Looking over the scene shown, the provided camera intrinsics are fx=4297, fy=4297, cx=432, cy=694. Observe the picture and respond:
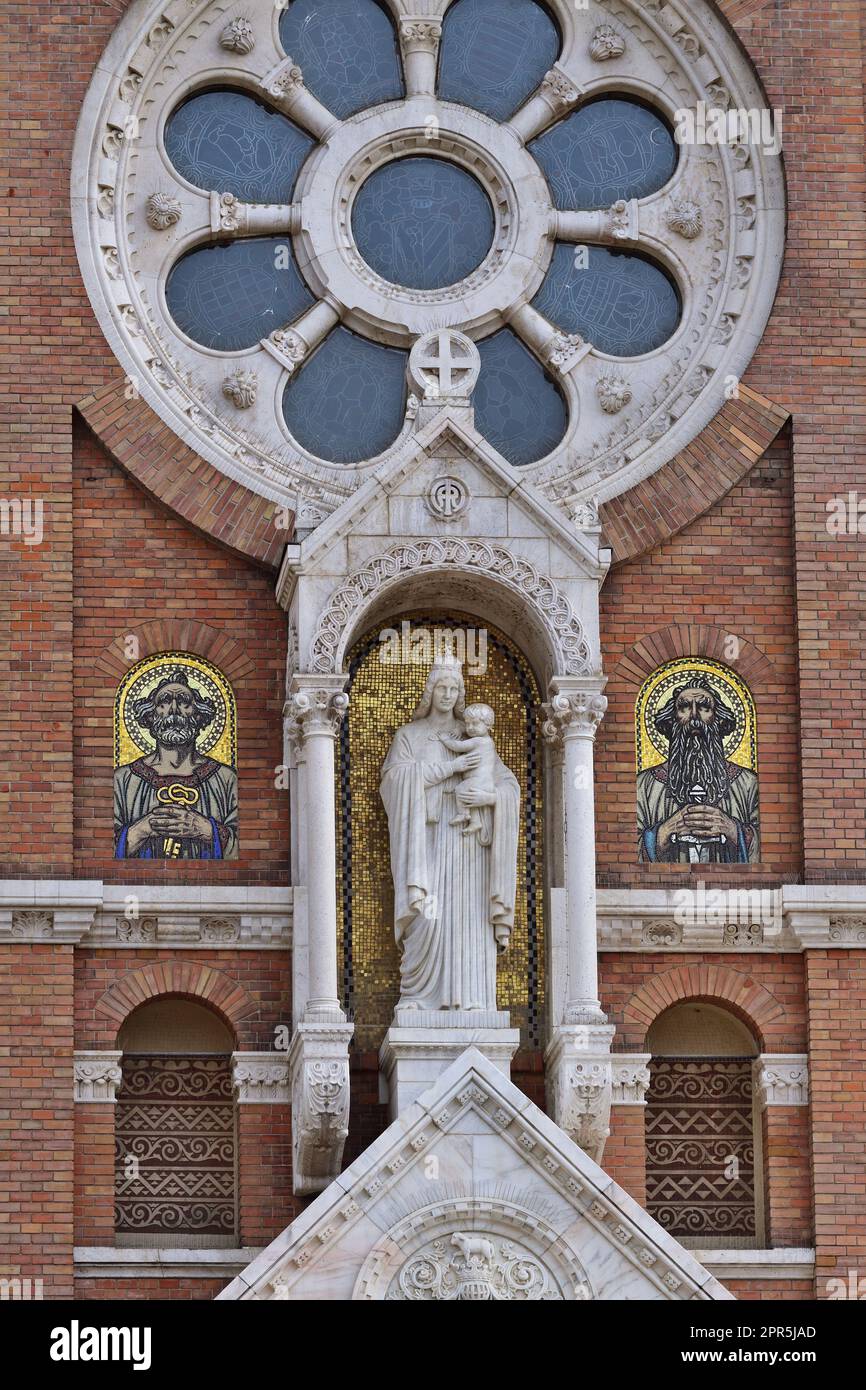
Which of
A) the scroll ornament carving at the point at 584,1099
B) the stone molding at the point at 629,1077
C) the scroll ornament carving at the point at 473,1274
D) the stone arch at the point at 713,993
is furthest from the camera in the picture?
the stone arch at the point at 713,993

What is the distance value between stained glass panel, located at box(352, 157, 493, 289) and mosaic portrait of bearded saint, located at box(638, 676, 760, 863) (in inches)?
117

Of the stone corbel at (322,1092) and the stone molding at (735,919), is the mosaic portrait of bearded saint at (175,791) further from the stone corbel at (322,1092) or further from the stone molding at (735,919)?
the stone molding at (735,919)

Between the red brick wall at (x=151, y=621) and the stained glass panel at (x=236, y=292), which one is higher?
the stained glass panel at (x=236, y=292)

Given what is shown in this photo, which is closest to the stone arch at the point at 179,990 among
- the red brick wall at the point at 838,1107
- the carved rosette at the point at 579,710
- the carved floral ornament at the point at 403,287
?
the carved rosette at the point at 579,710

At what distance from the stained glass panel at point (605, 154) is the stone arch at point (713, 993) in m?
4.74

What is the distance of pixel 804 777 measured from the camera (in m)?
24.5

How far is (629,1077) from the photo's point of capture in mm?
23953

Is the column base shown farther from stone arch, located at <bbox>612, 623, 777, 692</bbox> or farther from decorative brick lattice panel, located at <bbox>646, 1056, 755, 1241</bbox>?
stone arch, located at <bbox>612, 623, 777, 692</bbox>

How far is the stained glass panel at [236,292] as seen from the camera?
25.2m

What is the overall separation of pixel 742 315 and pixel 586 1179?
559cm

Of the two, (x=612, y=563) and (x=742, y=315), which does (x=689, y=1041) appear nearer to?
(x=612, y=563)

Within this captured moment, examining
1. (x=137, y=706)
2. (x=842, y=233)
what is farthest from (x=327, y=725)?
(x=842, y=233)

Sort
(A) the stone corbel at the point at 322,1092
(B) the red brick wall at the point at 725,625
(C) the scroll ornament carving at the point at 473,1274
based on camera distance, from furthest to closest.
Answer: (B) the red brick wall at the point at 725,625
(A) the stone corbel at the point at 322,1092
(C) the scroll ornament carving at the point at 473,1274

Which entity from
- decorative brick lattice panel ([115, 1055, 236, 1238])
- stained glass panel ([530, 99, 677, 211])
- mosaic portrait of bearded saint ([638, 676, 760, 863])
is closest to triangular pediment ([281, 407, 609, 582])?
mosaic portrait of bearded saint ([638, 676, 760, 863])
